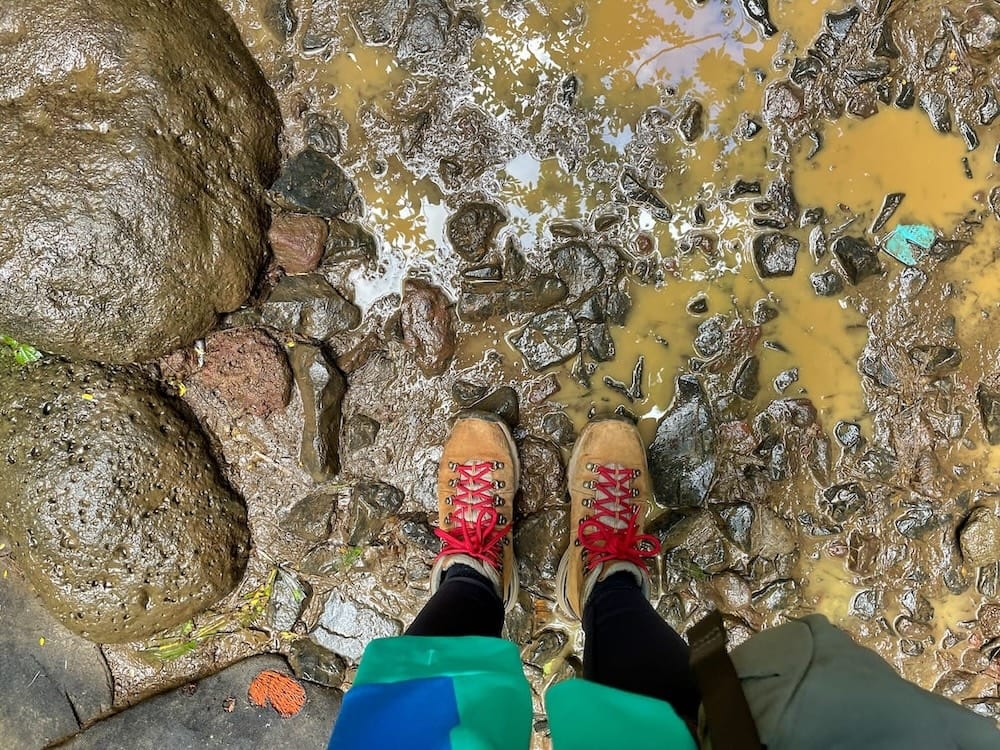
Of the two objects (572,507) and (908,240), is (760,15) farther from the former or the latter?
(572,507)

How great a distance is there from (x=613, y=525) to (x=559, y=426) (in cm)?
43

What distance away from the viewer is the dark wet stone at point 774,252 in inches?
99.5

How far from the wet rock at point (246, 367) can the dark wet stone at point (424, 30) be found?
3.97ft

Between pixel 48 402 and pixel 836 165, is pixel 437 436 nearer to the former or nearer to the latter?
pixel 48 402

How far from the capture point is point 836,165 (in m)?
2.52

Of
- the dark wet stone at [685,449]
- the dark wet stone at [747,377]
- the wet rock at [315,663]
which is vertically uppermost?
the dark wet stone at [747,377]

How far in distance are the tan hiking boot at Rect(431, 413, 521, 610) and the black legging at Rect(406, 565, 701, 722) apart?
8 cm

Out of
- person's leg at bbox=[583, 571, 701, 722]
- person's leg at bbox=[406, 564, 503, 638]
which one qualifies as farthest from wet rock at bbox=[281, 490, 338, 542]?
person's leg at bbox=[583, 571, 701, 722]

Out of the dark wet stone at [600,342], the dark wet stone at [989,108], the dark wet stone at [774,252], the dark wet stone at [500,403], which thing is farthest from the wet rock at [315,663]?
the dark wet stone at [989,108]

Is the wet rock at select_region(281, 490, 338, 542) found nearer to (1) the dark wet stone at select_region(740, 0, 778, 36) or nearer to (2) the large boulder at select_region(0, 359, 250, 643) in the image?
(2) the large boulder at select_region(0, 359, 250, 643)

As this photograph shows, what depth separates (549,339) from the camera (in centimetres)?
254

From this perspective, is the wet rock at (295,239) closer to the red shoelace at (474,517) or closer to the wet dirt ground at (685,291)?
the wet dirt ground at (685,291)

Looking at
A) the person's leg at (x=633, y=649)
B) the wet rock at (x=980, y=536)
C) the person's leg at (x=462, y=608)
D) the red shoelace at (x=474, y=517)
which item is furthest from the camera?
the wet rock at (x=980, y=536)

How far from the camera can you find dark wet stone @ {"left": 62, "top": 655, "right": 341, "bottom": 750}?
2.53 metres
